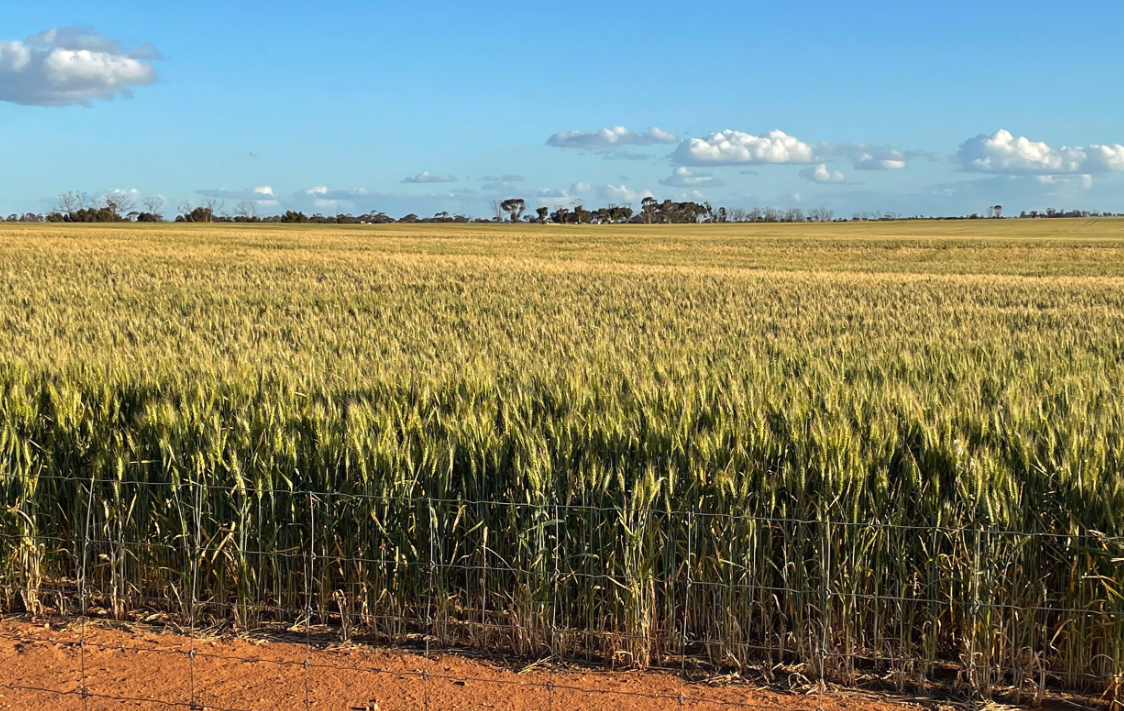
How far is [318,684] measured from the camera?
4105mm

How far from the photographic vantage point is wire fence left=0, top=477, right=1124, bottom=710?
13.2 ft

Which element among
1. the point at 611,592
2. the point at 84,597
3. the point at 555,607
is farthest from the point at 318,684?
the point at 84,597

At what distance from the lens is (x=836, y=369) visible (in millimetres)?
8297

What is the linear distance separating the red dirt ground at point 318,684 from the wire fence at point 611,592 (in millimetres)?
26

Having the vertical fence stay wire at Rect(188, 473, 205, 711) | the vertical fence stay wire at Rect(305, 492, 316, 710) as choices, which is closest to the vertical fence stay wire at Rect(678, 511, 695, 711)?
the vertical fence stay wire at Rect(305, 492, 316, 710)

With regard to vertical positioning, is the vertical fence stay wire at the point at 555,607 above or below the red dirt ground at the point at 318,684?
above

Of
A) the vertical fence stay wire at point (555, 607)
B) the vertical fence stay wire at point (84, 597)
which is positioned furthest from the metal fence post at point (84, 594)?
the vertical fence stay wire at point (555, 607)

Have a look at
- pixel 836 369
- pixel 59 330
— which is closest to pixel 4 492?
pixel 836 369

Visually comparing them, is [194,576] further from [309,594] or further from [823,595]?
[823,595]

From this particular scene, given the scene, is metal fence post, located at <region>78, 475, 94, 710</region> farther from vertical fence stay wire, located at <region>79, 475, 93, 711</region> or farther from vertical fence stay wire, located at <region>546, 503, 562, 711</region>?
vertical fence stay wire, located at <region>546, 503, 562, 711</region>

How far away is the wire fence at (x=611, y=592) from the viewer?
13.2 ft

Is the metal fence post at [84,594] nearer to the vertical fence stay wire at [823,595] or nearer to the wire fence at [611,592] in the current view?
the wire fence at [611,592]

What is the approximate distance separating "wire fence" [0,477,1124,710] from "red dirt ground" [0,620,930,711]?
0.03 meters

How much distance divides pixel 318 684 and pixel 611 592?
133 centimetres
